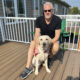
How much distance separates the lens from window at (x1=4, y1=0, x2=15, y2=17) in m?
5.22

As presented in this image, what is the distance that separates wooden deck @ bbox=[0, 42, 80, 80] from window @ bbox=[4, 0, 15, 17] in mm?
2688

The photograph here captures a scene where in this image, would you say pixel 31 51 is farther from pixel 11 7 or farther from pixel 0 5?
pixel 11 7

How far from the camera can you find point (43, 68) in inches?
99.6

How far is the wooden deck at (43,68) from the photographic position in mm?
2205

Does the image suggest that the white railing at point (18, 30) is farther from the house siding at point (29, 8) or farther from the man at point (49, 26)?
the house siding at point (29, 8)

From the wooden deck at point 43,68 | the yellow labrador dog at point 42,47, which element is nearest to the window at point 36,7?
the wooden deck at point 43,68

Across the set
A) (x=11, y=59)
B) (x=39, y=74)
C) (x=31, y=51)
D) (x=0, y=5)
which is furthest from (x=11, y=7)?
(x=39, y=74)

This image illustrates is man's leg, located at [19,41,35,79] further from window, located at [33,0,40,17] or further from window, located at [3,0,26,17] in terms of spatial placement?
window, located at [33,0,40,17]

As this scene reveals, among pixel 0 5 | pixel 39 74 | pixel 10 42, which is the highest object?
pixel 0 5

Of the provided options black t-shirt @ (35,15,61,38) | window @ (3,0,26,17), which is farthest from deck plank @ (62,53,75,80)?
window @ (3,0,26,17)

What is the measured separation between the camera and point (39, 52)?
2.19m

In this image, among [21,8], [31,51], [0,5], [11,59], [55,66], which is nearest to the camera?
[31,51]

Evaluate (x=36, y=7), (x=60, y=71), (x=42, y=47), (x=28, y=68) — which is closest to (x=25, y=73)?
(x=28, y=68)

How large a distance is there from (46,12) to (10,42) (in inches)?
102
